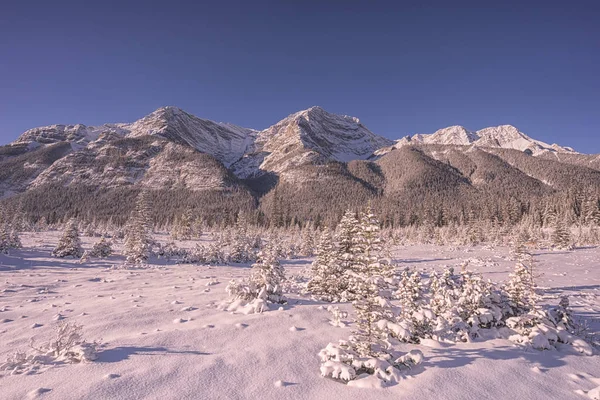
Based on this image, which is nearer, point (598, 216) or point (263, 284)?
point (263, 284)

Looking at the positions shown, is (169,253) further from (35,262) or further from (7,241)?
(7,241)

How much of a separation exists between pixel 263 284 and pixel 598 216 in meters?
106

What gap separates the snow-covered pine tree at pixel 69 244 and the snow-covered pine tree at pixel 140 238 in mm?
4324

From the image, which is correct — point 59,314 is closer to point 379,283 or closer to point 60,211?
point 379,283

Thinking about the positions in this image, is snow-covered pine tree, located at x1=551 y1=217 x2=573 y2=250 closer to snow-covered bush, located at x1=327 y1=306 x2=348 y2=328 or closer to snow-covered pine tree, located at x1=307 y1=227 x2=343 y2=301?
snow-covered pine tree, located at x1=307 y1=227 x2=343 y2=301

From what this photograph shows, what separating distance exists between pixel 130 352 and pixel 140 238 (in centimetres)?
2638

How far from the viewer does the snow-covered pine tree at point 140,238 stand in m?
28.3

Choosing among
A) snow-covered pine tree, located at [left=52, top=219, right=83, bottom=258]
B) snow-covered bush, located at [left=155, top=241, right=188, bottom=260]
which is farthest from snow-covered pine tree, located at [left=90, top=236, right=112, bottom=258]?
snow-covered bush, located at [left=155, top=241, right=188, bottom=260]

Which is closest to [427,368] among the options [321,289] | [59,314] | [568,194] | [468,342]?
[468,342]

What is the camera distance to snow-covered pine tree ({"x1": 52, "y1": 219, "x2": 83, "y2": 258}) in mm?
28812

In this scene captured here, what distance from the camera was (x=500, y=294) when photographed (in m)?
11.1

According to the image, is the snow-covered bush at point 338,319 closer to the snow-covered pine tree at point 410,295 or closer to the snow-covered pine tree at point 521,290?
the snow-covered pine tree at point 410,295

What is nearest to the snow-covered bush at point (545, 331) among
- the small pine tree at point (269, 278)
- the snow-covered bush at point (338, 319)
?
the snow-covered bush at point (338, 319)

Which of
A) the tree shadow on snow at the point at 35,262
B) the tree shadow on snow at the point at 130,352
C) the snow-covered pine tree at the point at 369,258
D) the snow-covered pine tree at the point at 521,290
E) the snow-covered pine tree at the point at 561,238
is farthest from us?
the snow-covered pine tree at the point at 561,238
